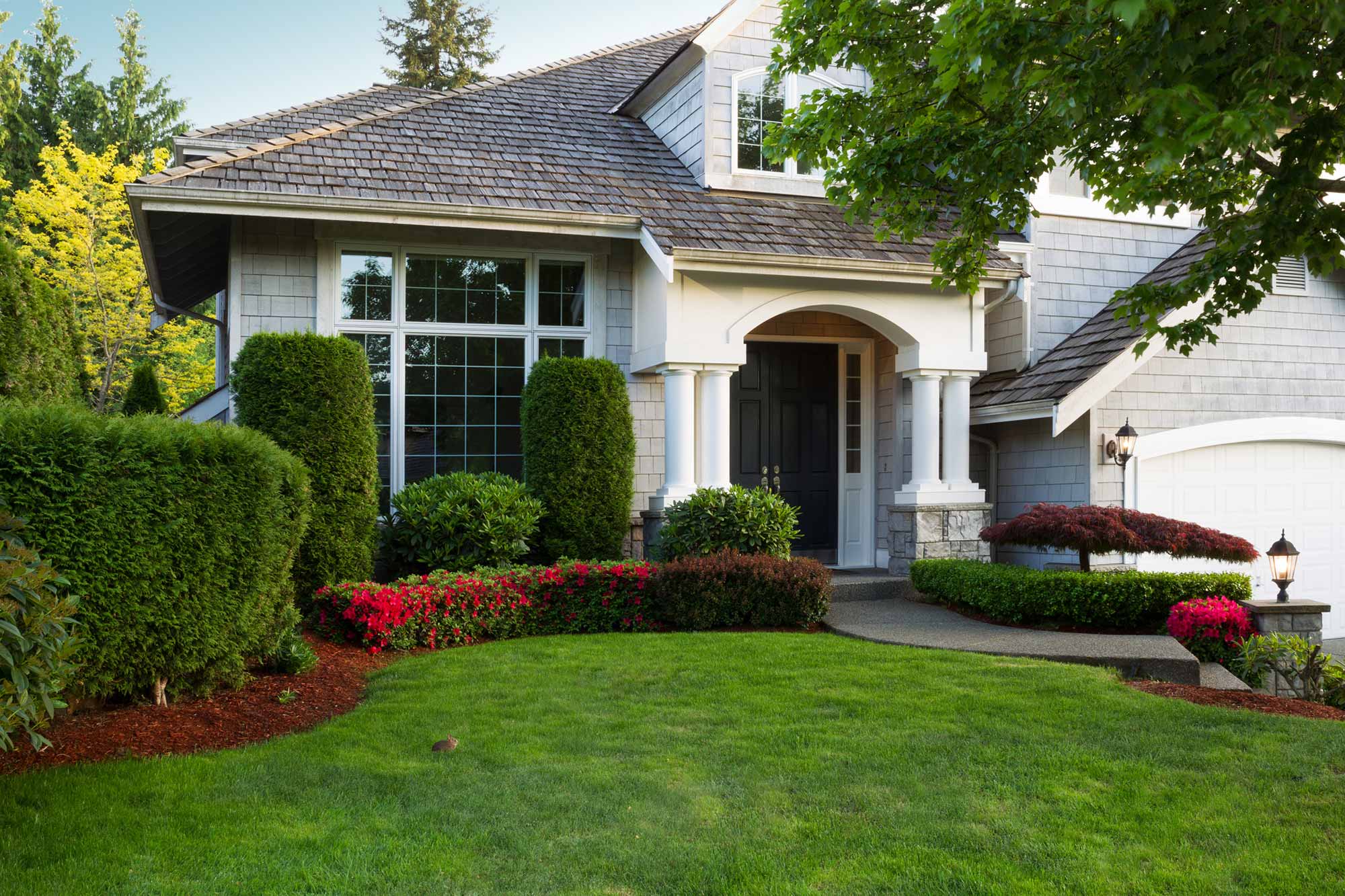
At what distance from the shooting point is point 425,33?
28.3m

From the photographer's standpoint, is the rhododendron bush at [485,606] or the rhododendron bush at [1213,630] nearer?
the rhododendron bush at [485,606]

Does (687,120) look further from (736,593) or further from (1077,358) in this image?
(736,593)

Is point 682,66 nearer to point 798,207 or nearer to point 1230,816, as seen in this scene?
point 798,207

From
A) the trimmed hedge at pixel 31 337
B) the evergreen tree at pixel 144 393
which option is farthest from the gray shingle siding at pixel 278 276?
the evergreen tree at pixel 144 393

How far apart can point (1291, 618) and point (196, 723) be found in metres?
7.90

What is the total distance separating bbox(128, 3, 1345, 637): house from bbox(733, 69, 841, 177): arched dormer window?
0.03m

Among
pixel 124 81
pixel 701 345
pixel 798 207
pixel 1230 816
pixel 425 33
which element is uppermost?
pixel 425 33

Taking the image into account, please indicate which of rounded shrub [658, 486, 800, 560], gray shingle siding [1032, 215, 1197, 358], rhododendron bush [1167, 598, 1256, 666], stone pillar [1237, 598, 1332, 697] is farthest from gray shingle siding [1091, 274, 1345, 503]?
rounded shrub [658, 486, 800, 560]

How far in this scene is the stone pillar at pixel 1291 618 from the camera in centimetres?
809

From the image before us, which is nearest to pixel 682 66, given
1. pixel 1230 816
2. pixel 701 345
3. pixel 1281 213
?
pixel 701 345

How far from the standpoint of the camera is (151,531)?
195 inches

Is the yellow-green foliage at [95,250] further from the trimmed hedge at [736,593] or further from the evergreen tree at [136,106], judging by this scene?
the trimmed hedge at [736,593]

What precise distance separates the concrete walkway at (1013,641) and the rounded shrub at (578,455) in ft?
7.44

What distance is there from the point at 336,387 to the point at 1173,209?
20.3ft
